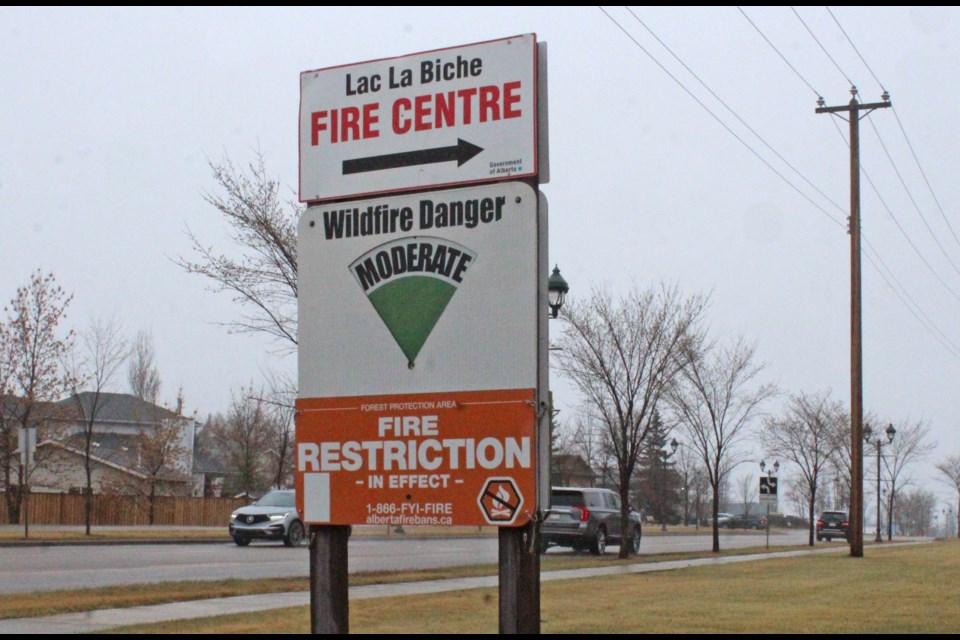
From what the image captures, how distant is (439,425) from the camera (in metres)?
4.79

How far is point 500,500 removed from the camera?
460 centimetres

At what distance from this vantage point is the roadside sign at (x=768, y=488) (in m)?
33.8

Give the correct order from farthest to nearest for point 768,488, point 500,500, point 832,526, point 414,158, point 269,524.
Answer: point 832,526 < point 768,488 < point 269,524 < point 414,158 < point 500,500

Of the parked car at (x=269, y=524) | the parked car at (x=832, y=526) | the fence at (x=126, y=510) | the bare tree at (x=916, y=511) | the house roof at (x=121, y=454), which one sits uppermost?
the parked car at (x=269, y=524)

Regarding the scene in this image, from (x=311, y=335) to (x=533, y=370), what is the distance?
3.69 ft

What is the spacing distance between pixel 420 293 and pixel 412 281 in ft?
0.22

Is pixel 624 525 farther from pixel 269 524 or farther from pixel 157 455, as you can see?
pixel 157 455

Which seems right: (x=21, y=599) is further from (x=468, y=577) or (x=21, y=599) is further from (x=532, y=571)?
(x=532, y=571)

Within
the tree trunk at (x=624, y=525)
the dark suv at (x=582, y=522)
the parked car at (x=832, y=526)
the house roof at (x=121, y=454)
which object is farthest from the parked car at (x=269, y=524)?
the parked car at (x=832, y=526)

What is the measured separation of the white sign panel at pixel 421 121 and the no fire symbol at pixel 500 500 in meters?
1.31

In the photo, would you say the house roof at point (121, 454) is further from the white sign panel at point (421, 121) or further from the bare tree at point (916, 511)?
the bare tree at point (916, 511)

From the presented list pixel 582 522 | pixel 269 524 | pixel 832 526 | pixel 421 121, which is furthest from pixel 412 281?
pixel 832 526

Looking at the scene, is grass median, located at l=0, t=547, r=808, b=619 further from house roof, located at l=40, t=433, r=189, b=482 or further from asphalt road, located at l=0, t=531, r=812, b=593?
house roof, located at l=40, t=433, r=189, b=482

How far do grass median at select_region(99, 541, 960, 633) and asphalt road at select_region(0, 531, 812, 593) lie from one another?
15.3 ft
